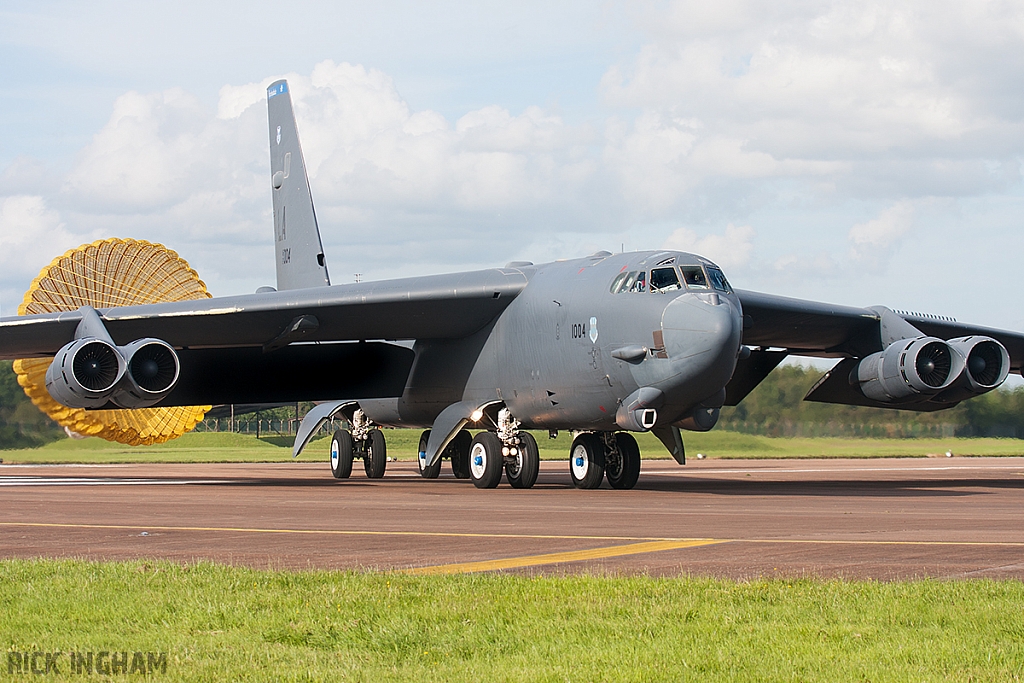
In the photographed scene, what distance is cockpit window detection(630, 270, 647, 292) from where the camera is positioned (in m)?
20.5

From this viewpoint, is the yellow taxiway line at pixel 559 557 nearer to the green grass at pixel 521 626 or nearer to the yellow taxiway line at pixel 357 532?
the yellow taxiway line at pixel 357 532

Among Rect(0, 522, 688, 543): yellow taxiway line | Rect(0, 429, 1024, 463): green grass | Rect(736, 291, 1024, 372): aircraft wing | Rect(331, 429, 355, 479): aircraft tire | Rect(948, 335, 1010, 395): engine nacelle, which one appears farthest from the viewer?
Rect(0, 429, 1024, 463): green grass

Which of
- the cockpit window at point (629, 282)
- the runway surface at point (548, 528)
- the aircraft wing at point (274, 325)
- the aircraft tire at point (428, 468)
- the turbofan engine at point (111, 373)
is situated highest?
the cockpit window at point (629, 282)

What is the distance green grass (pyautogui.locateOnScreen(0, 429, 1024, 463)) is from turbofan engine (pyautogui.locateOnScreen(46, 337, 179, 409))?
20025mm

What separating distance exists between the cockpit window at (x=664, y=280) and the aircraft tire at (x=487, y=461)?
4.74 metres

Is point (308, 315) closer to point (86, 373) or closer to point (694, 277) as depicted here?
point (86, 373)

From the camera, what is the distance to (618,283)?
2100 centimetres

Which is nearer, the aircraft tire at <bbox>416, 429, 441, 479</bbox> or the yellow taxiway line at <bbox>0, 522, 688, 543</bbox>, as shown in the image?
the yellow taxiway line at <bbox>0, 522, 688, 543</bbox>

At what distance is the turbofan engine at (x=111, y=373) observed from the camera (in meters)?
21.3

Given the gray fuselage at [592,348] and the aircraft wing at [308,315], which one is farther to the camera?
the aircraft wing at [308,315]

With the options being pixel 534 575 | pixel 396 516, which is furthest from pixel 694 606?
pixel 396 516

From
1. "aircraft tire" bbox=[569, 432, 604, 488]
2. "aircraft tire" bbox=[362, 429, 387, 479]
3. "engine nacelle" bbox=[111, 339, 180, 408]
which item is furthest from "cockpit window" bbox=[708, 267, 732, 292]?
"aircraft tire" bbox=[362, 429, 387, 479]

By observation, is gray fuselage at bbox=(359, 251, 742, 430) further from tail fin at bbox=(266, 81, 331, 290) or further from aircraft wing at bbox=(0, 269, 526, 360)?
tail fin at bbox=(266, 81, 331, 290)

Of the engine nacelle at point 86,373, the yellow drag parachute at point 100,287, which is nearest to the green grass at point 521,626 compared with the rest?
the engine nacelle at point 86,373
